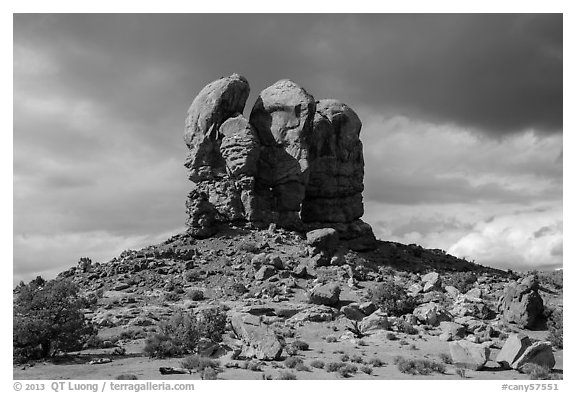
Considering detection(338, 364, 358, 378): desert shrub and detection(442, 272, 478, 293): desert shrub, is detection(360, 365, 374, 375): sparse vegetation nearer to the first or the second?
detection(338, 364, 358, 378): desert shrub

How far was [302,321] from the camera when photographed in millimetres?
26844

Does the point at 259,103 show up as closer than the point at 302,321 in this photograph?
No

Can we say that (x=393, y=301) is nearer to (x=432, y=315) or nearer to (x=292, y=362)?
(x=432, y=315)

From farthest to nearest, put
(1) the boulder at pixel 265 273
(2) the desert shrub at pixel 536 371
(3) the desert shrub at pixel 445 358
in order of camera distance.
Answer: (1) the boulder at pixel 265 273, (3) the desert shrub at pixel 445 358, (2) the desert shrub at pixel 536 371

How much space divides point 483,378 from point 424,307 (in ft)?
40.3

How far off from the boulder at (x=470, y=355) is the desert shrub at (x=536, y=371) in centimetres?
139

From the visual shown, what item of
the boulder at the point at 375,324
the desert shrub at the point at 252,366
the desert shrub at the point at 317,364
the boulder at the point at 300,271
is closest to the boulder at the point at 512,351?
the desert shrub at the point at 317,364

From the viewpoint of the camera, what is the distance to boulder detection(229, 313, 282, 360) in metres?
18.9

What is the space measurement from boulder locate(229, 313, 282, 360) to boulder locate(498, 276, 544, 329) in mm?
17293

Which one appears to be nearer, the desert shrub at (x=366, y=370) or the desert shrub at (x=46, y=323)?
the desert shrub at (x=366, y=370)

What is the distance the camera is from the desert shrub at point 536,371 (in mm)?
16828

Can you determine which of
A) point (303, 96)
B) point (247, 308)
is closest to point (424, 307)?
point (247, 308)

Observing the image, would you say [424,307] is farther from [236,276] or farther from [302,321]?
[236,276]

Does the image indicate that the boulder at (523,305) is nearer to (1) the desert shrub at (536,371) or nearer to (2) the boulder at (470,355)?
(2) the boulder at (470,355)
